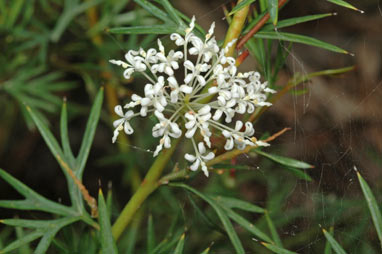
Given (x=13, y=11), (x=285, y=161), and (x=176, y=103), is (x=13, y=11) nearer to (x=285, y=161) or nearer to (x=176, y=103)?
(x=176, y=103)

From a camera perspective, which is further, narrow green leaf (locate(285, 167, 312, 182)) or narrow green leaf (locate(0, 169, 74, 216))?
narrow green leaf (locate(0, 169, 74, 216))

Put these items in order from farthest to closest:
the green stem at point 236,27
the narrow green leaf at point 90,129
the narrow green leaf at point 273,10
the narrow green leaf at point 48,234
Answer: the narrow green leaf at point 90,129 < the narrow green leaf at point 48,234 < the green stem at point 236,27 < the narrow green leaf at point 273,10

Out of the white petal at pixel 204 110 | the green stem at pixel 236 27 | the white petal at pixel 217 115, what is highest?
the green stem at pixel 236 27

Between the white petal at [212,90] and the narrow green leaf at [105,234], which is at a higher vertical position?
the white petal at [212,90]

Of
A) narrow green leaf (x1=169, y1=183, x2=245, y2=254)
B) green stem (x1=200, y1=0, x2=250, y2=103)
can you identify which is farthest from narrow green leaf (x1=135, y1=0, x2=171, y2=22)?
narrow green leaf (x1=169, y1=183, x2=245, y2=254)

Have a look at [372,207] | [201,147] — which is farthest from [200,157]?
[372,207]

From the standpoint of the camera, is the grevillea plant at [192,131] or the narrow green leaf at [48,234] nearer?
the grevillea plant at [192,131]

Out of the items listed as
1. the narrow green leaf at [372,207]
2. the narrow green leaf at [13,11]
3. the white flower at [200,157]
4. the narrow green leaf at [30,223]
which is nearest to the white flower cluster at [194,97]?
the white flower at [200,157]

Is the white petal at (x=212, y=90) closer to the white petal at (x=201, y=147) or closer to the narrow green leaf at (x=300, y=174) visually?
the white petal at (x=201, y=147)

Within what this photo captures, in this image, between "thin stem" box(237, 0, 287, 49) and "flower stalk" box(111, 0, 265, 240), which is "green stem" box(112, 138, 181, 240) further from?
"thin stem" box(237, 0, 287, 49)

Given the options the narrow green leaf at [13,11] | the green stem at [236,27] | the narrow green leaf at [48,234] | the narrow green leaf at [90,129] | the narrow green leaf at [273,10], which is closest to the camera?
the narrow green leaf at [273,10]

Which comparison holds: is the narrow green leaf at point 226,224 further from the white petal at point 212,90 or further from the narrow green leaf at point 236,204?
the white petal at point 212,90

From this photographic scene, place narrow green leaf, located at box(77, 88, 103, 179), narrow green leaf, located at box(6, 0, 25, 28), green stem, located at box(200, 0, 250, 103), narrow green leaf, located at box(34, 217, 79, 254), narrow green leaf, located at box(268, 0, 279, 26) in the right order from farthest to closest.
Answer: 1. narrow green leaf, located at box(6, 0, 25, 28)
2. narrow green leaf, located at box(77, 88, 103, 179)
3. narrow green leaf, located at box(34, 217, 79, 254)
4. green stem, located at box(200, 0, 250, 103)
5. narrow green leaf, located at box(268, 0, 279, 26)

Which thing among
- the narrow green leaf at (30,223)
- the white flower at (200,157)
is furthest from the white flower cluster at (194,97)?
the narrow green leaf at (30,223)
